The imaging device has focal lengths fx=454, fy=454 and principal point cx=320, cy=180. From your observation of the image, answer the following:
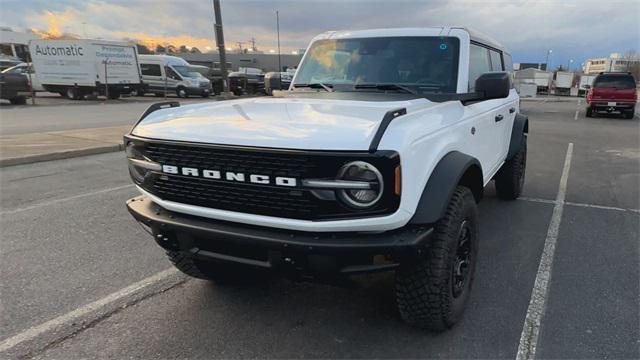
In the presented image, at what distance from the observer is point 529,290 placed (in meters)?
3.32

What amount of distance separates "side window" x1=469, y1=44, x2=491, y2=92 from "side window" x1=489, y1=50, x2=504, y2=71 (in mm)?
197

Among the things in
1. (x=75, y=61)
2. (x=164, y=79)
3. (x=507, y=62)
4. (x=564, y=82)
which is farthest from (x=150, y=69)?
(x=564, y=82)

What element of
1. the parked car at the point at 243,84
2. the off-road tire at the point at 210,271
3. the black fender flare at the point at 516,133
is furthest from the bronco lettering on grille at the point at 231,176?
the parked car at the point at 243,84

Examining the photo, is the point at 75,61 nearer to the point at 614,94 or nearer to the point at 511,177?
the point at 511,177

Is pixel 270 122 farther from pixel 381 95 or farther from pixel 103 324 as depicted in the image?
pixel 103 324

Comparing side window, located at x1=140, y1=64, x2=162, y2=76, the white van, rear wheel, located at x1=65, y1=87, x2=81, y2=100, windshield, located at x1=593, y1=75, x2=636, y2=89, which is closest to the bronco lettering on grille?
windshield, located at x1=593, y1=75, x2=636, y2=89

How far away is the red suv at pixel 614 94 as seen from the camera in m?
18.9

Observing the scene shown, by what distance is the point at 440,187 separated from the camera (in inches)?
93.7

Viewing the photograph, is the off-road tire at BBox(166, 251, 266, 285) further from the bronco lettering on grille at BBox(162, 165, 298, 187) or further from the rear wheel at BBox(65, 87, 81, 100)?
the rear wheel at BBox(65, 87, 81, 100)

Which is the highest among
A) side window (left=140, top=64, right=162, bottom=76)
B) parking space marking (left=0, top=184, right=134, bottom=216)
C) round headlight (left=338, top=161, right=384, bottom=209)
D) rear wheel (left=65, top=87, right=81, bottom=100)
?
side window (left=140, top=64, right=162, bottom=76)

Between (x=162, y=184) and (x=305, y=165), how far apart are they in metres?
0.96

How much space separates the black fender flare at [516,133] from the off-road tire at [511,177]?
0.37ft

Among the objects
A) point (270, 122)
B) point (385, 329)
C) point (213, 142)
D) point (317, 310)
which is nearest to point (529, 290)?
point (385, 329)

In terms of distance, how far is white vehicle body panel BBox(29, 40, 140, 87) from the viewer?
22406 mm
